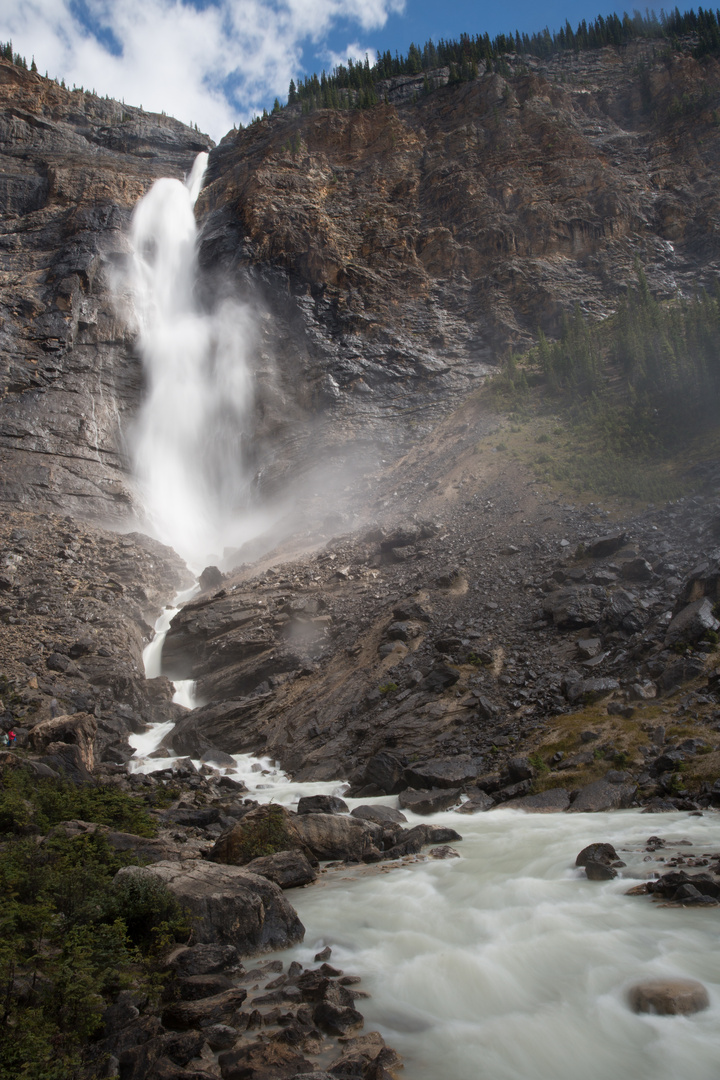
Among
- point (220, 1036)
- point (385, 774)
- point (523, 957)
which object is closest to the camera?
point (220, 1036)

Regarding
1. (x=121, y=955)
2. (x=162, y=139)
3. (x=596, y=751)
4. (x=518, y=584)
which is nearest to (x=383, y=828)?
(x=596, y=751)

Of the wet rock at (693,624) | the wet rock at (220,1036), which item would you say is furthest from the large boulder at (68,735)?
the wet rock at (693,624)

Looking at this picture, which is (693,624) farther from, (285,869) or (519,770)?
(285,869)

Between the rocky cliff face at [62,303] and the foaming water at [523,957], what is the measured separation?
31.9 meters

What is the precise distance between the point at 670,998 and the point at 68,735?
1536 centimetres

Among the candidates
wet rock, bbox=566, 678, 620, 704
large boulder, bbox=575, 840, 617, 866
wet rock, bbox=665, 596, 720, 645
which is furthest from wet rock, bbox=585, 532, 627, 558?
large boulder, bbox=575, 840, 617, 866

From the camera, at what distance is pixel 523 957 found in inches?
282

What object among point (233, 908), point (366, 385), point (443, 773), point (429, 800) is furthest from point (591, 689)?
point (366, 385)

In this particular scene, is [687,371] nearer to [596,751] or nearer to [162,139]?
[596,751]

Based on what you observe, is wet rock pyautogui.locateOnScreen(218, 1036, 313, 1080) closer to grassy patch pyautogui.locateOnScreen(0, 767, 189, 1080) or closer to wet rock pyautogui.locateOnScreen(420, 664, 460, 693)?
grassy patch pyautogui.locateOnScreen(0, 767, 189, 1080)

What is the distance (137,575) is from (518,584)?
18.6m

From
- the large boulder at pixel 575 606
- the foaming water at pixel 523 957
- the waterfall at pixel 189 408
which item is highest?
the waterfall at pixel 189 408

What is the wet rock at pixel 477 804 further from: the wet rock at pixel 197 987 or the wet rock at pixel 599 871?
the wet rock at pixel 197 987

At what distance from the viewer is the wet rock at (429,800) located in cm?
1377
